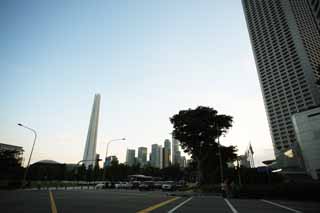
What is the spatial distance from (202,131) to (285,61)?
457 ft

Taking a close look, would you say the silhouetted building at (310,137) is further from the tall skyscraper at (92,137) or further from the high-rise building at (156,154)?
the high-rise building at (156,154)

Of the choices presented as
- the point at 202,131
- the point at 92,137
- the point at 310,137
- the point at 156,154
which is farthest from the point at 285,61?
the point at 92,137

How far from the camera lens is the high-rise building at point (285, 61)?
133750 mm

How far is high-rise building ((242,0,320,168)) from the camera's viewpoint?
A: 13375 cm

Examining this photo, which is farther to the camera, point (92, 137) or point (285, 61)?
point (285, 61)

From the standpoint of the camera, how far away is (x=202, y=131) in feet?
133

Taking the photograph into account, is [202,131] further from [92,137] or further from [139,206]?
[92,137]

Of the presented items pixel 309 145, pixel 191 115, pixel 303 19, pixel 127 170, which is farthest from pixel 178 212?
pixel 303 19

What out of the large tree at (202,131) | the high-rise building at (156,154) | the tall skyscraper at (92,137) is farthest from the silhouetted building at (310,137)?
the high-rise building at (156,154)

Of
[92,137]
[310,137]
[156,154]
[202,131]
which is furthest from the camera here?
[156,154]

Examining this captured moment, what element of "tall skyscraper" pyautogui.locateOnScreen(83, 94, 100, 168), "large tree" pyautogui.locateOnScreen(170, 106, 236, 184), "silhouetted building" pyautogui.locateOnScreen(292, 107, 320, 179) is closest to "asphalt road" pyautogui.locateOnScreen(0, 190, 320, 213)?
"large tree" pyautogui.locateOnScreen(170, 106, 236, 184)

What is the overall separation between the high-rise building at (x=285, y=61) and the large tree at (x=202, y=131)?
110635mm

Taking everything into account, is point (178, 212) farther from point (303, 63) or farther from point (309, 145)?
point (303, 63)

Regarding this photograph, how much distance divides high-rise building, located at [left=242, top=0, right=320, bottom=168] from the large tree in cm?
11064
